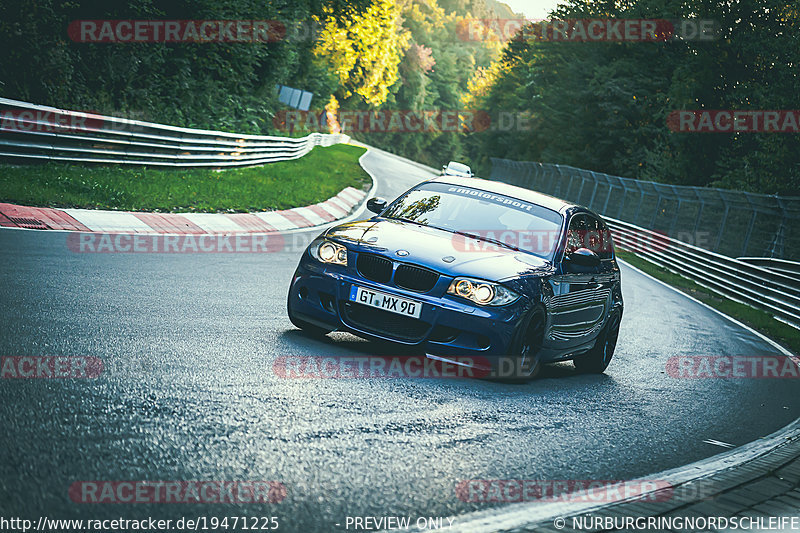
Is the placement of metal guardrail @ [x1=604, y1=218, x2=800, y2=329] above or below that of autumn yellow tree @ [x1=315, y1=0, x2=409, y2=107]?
below

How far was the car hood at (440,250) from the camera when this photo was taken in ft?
24.3

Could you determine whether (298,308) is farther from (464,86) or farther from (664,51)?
(464,86)

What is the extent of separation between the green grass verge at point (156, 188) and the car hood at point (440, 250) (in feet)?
23.9

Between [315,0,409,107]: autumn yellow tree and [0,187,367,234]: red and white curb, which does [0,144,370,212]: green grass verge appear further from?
[315,0,409,107]: autumn yellow tree

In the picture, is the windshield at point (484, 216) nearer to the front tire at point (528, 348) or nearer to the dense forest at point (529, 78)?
the front tire at point (528, 348)

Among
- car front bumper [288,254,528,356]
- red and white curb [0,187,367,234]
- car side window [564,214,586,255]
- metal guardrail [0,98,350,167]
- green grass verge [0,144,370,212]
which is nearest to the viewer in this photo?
car front bumper [288,254,528,356]

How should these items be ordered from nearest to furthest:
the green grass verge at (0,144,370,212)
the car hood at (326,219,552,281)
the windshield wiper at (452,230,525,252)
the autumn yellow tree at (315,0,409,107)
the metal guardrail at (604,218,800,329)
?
the car hood at (326,219,552,281), the windshield wiper at (452,230,525,252), the green grass verge at (0,144,370,212), the metal guardrail at (604,218,800,329), the autumn yellow tree at (315,0,409,107)

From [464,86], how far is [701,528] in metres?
160

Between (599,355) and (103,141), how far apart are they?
12149 mm

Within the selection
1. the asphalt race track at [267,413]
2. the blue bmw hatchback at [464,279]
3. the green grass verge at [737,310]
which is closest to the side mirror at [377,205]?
the blue bmw hatchback at [464,279]

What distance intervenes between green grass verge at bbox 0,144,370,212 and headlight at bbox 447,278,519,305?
8.37m

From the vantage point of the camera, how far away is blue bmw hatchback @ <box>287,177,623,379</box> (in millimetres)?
7273

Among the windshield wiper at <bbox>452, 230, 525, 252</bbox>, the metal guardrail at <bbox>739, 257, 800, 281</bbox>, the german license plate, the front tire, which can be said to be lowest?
the metal guardrail at <bbox>739, 257, 800, 281</bbox>

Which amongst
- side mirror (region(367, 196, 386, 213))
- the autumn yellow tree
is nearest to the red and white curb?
side mirror (region(367, 196, 386, 213))
